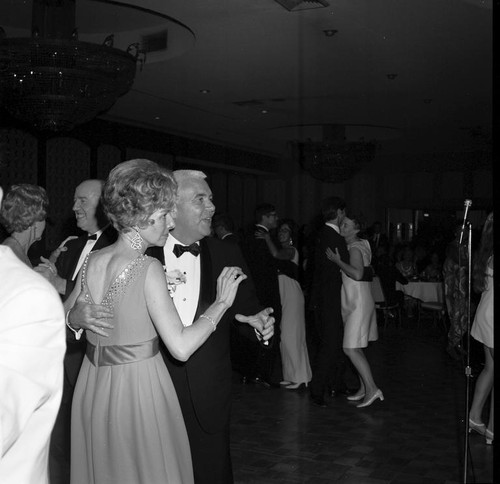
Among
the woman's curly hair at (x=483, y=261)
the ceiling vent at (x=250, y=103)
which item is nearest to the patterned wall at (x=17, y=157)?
the ceiling vent at (x=250, y=103)

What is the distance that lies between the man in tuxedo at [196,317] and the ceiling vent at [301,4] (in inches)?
112

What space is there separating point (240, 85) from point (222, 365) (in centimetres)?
607

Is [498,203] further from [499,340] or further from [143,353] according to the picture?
[143,353]

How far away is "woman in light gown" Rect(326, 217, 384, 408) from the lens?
5102mm

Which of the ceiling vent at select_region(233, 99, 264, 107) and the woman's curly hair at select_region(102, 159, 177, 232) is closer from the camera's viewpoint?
the woman's curly hair at select_region(102, 159, 177, 232)

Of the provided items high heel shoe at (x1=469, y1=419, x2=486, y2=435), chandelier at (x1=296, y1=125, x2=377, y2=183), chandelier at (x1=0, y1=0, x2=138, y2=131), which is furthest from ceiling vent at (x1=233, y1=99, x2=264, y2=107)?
high heel shoe at (x1=469, y1=419, x2=486, y2=435)

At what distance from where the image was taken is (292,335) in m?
5.79

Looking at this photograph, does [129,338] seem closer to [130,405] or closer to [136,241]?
[130,405]

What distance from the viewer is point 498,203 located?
53.7 inches

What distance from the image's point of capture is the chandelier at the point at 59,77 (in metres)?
3.80

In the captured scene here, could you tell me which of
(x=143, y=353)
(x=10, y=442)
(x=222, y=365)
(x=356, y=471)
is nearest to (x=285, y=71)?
(x=356, y=471)

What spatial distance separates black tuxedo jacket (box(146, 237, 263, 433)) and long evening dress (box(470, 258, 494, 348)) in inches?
68.9

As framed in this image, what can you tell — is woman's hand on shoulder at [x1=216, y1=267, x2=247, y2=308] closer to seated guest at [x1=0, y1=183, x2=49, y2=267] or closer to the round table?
seated guest at [x1=0, y1=183, x2=49, y2=267]

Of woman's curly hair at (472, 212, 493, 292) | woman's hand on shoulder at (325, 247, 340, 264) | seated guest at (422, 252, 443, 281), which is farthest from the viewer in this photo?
seated guest at (422, 252, 443, 281)
